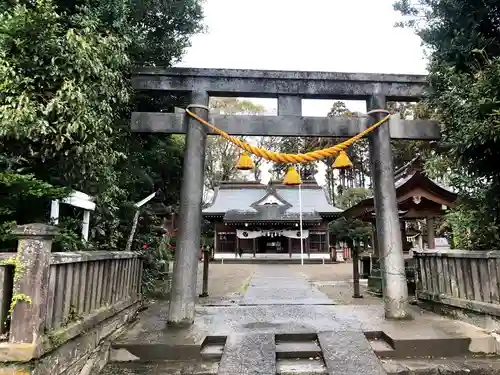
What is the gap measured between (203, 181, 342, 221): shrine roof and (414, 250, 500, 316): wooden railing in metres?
18.7

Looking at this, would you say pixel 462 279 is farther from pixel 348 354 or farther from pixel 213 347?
pixel 213 347

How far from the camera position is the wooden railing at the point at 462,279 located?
4688 mm

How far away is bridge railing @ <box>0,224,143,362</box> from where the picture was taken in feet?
9.20

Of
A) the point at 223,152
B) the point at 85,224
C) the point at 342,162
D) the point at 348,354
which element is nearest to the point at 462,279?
the point at 348,354

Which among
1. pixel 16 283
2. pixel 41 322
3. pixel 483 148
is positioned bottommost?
pixel 41 322

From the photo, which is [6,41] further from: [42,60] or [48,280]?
[48,280]

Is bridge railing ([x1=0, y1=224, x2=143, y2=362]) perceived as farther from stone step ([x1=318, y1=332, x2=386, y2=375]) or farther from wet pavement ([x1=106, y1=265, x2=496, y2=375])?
stone step ([x1=318, y1=332, x2=386, y2=375])

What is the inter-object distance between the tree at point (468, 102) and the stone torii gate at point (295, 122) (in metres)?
0.65

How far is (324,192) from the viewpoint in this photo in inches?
1149

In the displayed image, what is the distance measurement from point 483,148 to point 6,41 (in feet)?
19.3

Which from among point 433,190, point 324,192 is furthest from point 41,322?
point 324,192

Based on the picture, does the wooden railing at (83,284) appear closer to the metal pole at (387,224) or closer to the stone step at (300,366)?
the stone step at (300,366)

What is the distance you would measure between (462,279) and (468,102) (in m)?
2.58

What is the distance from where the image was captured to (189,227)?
5477 mm
